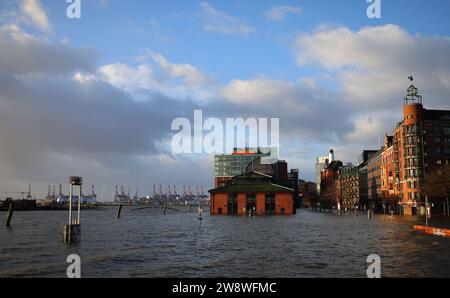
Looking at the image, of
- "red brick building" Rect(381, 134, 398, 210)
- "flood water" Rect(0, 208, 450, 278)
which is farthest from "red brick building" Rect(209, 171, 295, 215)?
"flood water" Rect(0, 208, 450, 278)

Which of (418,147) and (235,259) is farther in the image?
(418,147)

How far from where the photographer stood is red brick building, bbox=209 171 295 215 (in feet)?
571

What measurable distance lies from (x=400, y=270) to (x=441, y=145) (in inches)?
5076

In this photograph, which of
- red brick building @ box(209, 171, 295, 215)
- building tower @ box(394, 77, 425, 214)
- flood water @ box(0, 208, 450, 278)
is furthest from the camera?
red brick building @ box(209, 171, 295, 215)

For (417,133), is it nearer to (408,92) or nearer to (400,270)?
(408,92)

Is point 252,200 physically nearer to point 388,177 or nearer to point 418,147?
point 388,177

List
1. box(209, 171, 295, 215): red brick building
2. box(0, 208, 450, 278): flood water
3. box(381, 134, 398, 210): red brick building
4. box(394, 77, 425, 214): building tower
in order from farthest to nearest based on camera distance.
Result: box(209, 171, 295, 215): red brick building < box(381, 134, 398, 210): red brick building < box(394, 77, 425, 214): building tower < box(0, 208, 450, 278): flood water

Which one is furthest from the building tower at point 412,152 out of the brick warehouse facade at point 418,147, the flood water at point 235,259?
the flood water at point 235,259

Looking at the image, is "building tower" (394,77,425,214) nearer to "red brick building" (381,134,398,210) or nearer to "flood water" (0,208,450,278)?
"red brick building" (381,134,398,210)

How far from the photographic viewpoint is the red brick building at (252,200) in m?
174

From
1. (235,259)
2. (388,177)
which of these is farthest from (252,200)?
(235,259)

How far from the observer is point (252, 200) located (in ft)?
577

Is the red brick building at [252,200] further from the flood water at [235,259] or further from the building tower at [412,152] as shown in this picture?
the flood water at [235,259]

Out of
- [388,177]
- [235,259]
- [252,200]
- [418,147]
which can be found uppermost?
[418,147]
